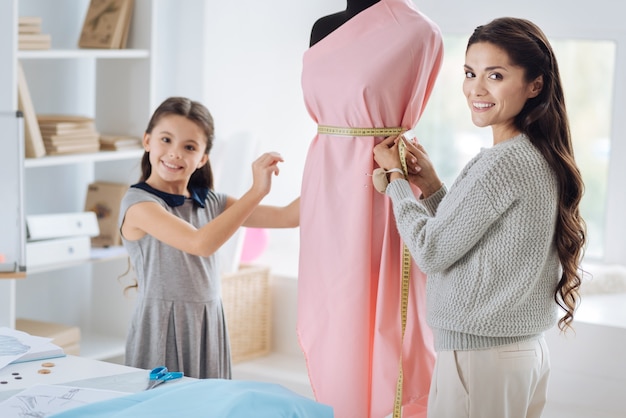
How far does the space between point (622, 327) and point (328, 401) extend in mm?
1301

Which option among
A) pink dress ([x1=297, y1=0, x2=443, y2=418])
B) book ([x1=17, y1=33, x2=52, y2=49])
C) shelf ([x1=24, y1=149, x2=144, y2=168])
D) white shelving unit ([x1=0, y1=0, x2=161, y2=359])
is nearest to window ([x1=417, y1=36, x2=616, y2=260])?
white shelving unit ([x1=0, y1=0, x2=161, y2=359])

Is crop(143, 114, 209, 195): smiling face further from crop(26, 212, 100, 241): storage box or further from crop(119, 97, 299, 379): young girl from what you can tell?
crop(26, 212, 100, 241): storage box

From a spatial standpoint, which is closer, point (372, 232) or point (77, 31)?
point (372, 232)

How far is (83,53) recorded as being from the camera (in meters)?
3.35

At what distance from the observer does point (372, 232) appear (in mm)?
2209

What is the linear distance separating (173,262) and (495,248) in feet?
2.91

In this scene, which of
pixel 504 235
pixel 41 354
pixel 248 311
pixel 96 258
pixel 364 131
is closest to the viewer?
pixel 504 235

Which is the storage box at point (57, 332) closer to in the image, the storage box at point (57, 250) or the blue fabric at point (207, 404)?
the storage box at point (57, 250)

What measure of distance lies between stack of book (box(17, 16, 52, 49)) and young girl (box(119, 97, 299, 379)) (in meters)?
0.86

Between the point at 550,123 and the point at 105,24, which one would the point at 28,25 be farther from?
the point at 550,123

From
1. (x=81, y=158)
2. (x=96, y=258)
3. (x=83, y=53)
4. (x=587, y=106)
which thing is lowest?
(x=96, y=258)

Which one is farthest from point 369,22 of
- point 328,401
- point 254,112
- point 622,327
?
point 254,112

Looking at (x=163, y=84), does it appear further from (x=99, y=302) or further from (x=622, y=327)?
(x=622, y=327)

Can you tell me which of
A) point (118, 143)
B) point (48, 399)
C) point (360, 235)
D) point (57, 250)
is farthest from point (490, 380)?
point (118, 143)
